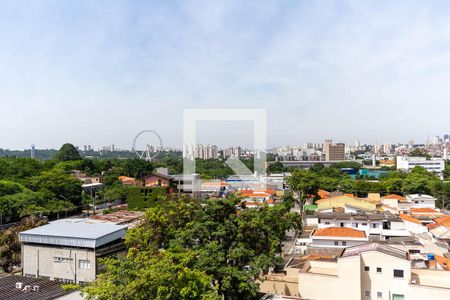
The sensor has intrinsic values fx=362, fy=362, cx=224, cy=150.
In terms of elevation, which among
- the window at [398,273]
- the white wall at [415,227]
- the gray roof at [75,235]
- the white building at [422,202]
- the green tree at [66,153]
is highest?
the green tree at [66,153]

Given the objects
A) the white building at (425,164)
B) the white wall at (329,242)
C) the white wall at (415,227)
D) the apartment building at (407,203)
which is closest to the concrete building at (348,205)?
the apartment building at (407,203)

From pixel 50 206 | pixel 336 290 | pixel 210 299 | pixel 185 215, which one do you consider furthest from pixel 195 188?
pixel 210 299

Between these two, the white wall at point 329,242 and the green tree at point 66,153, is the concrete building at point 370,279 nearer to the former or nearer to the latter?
the white wall at point 329,242

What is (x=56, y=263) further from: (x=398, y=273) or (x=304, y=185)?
(x=304, y=185)

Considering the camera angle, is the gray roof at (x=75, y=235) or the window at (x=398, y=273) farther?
the gray roof at (x=75, y=235)

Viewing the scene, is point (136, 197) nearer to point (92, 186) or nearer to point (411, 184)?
point (92, 186)

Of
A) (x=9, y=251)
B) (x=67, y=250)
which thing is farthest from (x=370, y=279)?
(x=9, y=251)

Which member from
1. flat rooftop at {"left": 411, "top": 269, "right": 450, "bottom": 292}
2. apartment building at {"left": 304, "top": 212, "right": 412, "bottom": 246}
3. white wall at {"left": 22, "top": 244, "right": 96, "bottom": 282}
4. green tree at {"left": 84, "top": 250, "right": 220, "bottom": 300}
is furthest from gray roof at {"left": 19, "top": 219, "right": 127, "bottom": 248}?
apartment building at {"left": 304, "top": 212, "right": 412, "bottom": 246}

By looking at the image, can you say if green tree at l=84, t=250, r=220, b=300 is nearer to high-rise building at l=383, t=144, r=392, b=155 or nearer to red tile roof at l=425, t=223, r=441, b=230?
red tile roof at l=425, t=223, r=441, b=230
